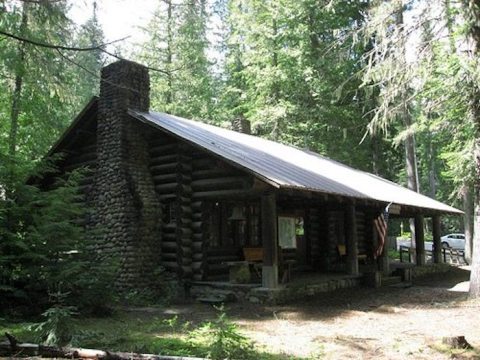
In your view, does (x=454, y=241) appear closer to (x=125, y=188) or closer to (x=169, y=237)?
(x=169, y=237)

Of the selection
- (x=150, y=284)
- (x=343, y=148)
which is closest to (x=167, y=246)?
(x=150, y=284)

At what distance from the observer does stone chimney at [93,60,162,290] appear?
1343 cm

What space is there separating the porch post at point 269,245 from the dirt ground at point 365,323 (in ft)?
2.41

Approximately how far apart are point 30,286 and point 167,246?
4.21 meters

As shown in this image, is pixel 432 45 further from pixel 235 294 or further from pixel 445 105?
pixel 235 294

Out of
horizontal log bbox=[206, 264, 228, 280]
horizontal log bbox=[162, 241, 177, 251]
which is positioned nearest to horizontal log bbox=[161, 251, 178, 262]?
horizontal log bbox=[162, 241, 177, 251]

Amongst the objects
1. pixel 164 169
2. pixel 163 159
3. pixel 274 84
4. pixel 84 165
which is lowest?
pixel 164 169

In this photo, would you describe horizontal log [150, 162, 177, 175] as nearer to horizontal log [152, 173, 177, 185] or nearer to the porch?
horizontal log [152, 173, 177, 185]

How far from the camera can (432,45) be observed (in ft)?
39.6

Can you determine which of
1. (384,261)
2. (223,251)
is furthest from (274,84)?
(223,251)

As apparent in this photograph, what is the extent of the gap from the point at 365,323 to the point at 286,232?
20.3 feet

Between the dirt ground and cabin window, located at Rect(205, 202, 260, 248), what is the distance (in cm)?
308

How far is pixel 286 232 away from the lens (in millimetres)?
15609

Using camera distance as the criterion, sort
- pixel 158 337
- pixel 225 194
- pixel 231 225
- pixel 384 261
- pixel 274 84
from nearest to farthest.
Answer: pixel 158 337, pixel 225 194, pixel 231 225, pixel 384 261, pixel 274 84
